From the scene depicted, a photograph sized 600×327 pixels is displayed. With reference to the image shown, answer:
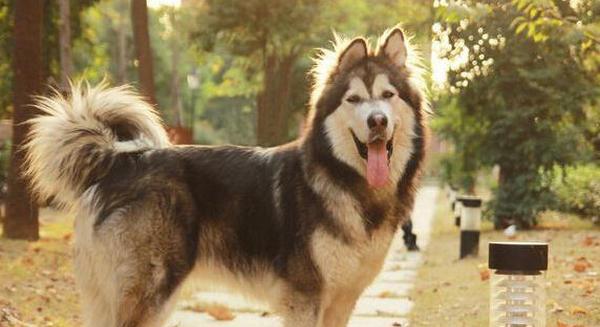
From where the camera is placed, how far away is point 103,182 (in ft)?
18.2

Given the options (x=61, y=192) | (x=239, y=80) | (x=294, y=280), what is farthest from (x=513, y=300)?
(x=239, y=80)

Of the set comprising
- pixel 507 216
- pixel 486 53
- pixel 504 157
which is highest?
pixel 486 53

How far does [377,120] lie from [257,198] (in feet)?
3.33

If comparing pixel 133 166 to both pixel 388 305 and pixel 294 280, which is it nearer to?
pixel 294 280

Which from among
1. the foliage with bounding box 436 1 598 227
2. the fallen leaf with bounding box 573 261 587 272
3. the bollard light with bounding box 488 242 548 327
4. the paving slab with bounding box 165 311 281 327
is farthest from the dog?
the foliage with bounding box 436 1 598 227

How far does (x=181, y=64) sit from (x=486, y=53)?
4827 cm

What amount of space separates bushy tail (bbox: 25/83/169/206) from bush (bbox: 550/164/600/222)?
13151 mm

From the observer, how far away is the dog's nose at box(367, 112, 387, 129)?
201 inches

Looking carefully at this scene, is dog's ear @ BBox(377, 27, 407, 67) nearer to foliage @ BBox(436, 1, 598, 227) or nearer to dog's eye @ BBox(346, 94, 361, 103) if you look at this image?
dog's eye @ BBox(346, 94, 361, 103)

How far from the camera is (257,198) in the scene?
18.4 ft

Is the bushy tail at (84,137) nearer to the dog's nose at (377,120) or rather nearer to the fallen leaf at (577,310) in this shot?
the dog's nose at (377,120)

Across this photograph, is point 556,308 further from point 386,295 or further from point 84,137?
point 84,137

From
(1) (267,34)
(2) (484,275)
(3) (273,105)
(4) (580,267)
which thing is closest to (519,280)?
(2) (484,275)

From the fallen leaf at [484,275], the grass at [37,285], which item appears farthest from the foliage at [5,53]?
the fallen leaf at [484,275]
